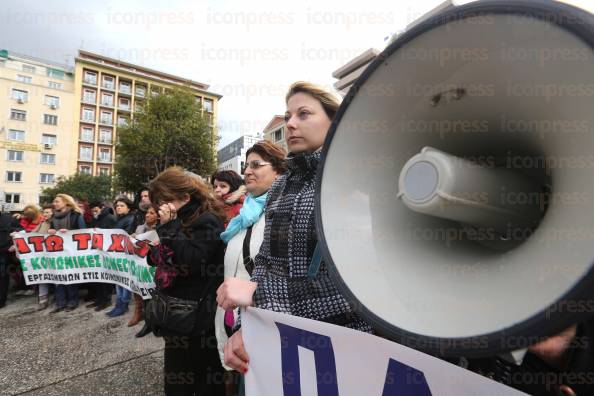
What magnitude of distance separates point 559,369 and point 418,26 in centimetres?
63

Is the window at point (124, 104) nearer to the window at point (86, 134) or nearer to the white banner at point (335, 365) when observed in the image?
the window at point (86, 134)

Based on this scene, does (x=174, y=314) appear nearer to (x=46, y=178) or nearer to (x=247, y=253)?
(x=247, y=253)

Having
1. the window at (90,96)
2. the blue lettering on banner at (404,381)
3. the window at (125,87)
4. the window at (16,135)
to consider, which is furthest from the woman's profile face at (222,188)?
the window at (125,87)

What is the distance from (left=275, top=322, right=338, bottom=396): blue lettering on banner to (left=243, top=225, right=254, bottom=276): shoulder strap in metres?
0.66

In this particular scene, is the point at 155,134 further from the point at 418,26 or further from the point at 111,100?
the point at 111,100

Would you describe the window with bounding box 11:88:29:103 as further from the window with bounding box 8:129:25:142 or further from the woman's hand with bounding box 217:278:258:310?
the woman's hand with bounding box 217:278:258:310

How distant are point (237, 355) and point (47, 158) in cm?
4274

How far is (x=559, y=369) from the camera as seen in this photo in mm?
552

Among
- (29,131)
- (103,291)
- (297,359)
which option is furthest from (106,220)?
(29,131)

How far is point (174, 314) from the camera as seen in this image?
5.23 feet

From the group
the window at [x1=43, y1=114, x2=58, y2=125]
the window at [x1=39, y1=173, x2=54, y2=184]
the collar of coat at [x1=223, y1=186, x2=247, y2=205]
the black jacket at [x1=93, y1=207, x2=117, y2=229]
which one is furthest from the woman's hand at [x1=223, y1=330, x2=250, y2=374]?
the window at [x1=43, y1=114, x2=58, y2=125]

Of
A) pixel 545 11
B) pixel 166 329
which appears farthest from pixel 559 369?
pixel 166 329

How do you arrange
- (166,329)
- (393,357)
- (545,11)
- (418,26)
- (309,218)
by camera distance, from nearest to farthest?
(545,11)
(418,26)
(393,357)
(309,218)
(166,329)

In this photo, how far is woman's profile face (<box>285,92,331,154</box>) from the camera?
41.1 inches
